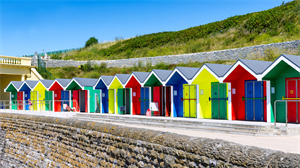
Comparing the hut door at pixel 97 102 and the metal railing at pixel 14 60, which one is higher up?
the metal railing at pixel 14 60

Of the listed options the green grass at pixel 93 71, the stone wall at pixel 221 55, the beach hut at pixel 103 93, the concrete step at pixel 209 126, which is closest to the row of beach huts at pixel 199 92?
the beach hut at pixel 103 93

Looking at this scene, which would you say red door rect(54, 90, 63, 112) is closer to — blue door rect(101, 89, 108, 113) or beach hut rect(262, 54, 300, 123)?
blue door rect(101, 89, 108, 113)

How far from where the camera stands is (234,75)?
15.9 m

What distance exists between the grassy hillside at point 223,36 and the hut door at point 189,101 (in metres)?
16.7

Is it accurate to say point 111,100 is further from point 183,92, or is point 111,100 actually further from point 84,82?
point 183,92

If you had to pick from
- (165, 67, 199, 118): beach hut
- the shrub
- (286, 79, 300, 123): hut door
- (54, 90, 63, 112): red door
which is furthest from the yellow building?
(286, 79, 300, 123): hut door

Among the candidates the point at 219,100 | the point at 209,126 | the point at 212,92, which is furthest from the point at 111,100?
the point at 209,126

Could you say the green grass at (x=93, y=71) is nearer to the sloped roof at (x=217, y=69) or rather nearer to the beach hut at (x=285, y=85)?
the sloped roof at (x=217, y=69)

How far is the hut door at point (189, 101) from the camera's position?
18.4 m

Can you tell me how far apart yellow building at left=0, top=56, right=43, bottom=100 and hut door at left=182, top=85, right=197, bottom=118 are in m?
24.0

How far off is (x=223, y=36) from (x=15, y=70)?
27303 mm

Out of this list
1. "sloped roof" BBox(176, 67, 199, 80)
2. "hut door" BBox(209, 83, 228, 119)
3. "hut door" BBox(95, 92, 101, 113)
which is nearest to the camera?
"hut door" BBox(209, 83, 228, 119)

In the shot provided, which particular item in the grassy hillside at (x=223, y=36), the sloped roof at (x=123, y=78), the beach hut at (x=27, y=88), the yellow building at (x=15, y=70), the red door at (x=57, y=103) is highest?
the grassy hillside at (x=223, y=36)

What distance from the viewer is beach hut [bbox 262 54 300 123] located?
1373 cm
